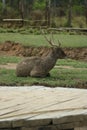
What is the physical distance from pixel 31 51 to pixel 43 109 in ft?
49.8

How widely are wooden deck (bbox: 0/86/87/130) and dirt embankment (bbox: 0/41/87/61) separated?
12596mm

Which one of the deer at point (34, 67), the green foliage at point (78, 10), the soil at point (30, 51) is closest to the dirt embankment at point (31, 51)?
the soil at point (30, 51)

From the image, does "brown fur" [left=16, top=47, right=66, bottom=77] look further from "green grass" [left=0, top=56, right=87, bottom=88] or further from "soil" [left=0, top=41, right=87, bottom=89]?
"soil" [left=0, top=41, right=87, bottom=89]

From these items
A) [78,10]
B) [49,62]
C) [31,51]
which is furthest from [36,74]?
[78,10]

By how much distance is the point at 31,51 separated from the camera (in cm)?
2391

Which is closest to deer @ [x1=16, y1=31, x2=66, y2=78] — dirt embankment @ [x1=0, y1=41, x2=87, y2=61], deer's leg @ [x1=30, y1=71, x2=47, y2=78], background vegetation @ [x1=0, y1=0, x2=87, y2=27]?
deer's leg @ [x1=30, y1=71, x2=47, y2=78]

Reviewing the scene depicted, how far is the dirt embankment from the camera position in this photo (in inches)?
907

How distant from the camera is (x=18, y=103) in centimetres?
920

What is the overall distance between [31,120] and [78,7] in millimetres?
38625

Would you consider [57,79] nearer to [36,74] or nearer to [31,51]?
[36,74]

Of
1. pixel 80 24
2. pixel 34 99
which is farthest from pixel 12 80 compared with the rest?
pixel 80 24

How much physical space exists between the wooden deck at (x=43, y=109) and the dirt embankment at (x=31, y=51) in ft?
41.3

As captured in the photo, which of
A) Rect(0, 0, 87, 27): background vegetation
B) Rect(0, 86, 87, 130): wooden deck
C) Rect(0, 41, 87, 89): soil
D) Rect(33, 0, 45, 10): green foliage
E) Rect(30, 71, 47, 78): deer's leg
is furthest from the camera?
Rect(33, 0, 45, 10): green foliage

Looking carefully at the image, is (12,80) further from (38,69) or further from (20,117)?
(20,117)
